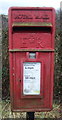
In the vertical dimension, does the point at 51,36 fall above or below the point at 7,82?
above

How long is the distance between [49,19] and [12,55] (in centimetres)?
67

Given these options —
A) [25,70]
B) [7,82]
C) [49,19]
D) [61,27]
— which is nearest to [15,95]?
[25,70]

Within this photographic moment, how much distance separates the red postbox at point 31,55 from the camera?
317cm

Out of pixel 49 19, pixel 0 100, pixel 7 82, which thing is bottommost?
pixel 0 100

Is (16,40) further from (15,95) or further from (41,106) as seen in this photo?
(41,106)

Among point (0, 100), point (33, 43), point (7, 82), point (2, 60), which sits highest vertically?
point (33, 43)

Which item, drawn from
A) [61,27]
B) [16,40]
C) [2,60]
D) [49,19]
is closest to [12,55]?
[16,40]

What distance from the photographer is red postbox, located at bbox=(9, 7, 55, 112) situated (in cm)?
317

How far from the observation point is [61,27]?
487cm

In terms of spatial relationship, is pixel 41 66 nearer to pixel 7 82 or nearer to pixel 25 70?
pixel 25 70

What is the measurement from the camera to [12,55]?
127 inches

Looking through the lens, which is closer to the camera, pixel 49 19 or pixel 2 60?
pixel 49 19

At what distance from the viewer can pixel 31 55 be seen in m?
3.23

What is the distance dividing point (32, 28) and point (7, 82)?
1.96m
